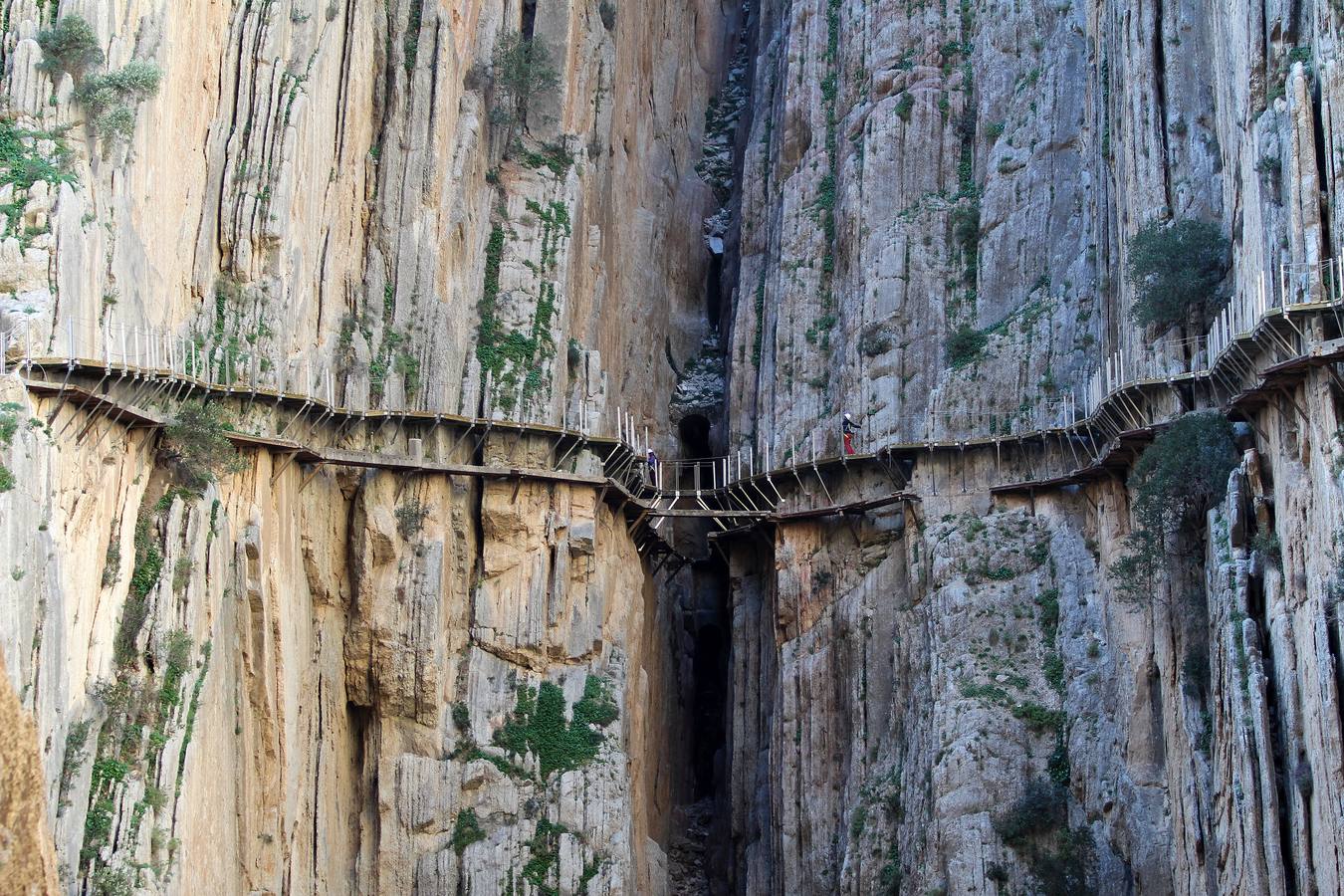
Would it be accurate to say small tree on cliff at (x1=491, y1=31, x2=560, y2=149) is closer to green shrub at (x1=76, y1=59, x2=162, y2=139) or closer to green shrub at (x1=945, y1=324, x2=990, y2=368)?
green shrub at (x1=945, y1=324, x2=990, y2=368)

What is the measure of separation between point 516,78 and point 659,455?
12739 millimetres

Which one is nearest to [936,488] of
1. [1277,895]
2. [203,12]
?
Answer: [1277,895]

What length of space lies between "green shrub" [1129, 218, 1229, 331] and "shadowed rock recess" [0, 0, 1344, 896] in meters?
0.11

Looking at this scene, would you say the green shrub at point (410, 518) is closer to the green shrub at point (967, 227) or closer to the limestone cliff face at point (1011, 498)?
the limestone cliff face at point (1011, 498)

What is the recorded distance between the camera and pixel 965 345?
177ft

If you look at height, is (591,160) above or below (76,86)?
above

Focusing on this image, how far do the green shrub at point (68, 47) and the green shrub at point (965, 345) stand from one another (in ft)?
83.3

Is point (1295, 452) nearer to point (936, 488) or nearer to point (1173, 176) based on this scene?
point (1173, 176)

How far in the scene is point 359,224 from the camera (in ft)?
167

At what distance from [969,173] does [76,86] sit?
91.3ft

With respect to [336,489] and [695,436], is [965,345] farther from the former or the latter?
[336,489]

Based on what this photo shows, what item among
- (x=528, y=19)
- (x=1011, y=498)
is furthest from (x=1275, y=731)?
(x=528, y=19)

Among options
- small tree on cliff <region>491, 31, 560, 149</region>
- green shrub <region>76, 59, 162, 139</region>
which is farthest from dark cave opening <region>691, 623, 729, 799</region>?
green shrub <region>76, 59, 162, 139</region>

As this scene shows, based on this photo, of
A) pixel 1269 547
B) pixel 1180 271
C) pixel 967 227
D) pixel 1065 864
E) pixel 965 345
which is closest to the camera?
pixel 1269 547
